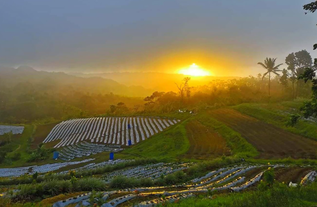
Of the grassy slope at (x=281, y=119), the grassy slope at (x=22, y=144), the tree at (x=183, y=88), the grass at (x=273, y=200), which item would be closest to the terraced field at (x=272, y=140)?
the grassy slope at (x=281, y=119)

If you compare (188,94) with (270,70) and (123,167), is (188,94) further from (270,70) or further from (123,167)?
(123,167)

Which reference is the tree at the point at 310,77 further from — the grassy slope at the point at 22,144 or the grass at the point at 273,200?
the grassy slope at the point at 22,144

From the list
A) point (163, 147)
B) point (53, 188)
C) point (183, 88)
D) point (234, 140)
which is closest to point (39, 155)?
point (163, 147)

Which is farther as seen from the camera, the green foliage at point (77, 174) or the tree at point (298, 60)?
the tree at point (298, 60)

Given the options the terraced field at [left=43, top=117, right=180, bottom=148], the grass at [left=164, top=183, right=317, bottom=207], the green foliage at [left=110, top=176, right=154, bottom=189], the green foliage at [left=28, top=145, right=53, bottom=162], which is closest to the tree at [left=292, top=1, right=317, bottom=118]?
the grass at [left=164, top=183, right=317, bottom=207]

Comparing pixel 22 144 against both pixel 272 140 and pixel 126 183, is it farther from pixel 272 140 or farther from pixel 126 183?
pixel 126 183

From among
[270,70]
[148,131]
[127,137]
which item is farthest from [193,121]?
[270,70]

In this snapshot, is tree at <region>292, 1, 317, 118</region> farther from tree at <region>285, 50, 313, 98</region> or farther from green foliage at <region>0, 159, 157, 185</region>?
tree at <region>285, 50, 313, 98</region>
